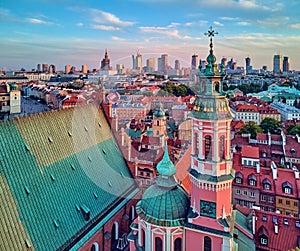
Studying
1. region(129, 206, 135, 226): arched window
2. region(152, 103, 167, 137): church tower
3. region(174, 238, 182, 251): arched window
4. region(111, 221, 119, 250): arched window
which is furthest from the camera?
region(152, 103, 167, 137): church tower

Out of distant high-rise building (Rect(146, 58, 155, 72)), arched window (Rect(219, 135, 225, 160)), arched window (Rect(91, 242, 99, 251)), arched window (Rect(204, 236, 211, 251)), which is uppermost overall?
distant high-rise building (Rect(146, 58, 155, 72))

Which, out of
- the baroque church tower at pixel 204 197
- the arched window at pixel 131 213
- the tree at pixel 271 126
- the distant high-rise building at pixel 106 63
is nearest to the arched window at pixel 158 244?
the baroque church tower at pixel 204 197

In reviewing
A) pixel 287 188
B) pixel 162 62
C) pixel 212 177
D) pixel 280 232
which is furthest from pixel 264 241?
pixel 162 62

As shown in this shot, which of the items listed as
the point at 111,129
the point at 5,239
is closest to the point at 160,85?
the point at 111,129

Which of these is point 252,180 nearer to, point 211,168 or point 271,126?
point 211,168

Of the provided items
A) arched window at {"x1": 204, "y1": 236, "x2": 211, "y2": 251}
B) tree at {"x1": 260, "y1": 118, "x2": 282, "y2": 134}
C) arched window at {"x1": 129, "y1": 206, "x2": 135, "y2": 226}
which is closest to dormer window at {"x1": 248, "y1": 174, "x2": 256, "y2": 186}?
arched window at {"x1": 129, "y1": 206, "x2": 135, "y2": 226}

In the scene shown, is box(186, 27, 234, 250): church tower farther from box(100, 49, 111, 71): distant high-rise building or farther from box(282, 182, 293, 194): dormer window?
box(100, 49, 111, 71): distant high-rise building

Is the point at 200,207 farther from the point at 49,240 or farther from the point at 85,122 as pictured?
the point at 85,122

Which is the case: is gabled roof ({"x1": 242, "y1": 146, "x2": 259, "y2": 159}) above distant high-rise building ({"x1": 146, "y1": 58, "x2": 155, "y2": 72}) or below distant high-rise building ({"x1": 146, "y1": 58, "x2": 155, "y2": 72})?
below

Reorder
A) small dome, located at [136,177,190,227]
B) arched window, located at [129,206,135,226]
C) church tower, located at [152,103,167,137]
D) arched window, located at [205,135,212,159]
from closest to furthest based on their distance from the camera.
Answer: arched window, located at [205,135,212,159] → small dome, located at [136,177,190,227] → arched window, located at [129,206,135,226] → church tower, located at [152,103,167,137]

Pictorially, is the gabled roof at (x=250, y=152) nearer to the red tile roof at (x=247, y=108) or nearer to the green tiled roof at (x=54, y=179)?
the green tiled roof at (x=54, y=179)
